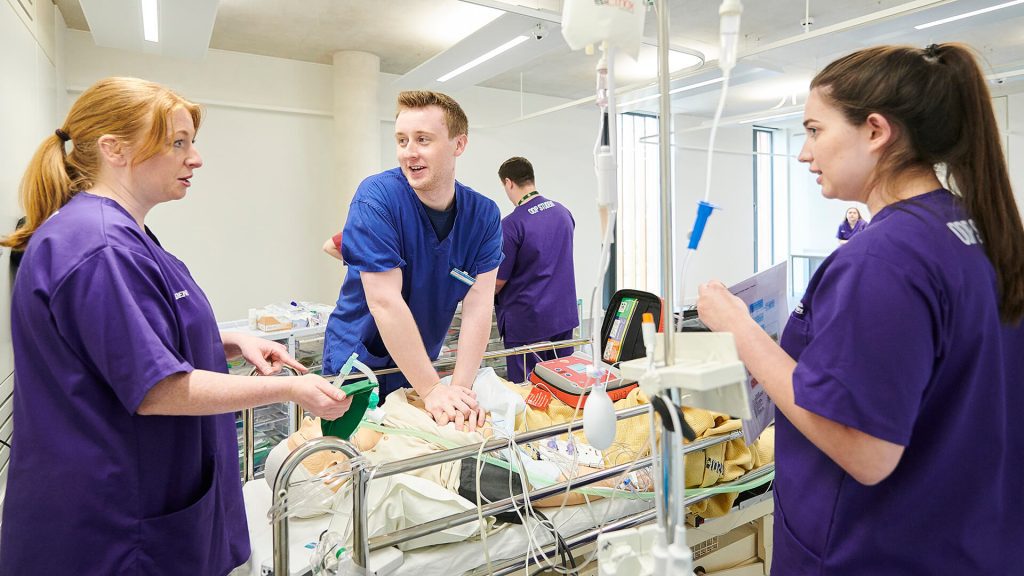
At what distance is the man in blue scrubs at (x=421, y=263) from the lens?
193 centimetres

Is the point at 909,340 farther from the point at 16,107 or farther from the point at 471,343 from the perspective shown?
the point at 16,107

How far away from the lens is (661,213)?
749 mm

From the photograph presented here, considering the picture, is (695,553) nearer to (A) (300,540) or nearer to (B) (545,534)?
(B) (545,534)

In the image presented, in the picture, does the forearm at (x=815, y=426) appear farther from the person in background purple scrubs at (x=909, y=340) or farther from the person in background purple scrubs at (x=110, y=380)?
the person in background purple scrubs at (x=110, y=380)

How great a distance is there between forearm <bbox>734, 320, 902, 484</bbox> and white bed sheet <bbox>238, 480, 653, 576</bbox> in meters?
0.66

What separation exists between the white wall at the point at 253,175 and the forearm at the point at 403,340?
13.3 ft

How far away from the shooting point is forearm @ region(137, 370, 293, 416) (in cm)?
110

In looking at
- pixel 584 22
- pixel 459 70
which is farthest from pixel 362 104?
pixel 584 22

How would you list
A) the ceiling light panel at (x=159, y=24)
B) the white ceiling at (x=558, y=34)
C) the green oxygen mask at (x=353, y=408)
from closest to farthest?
the green oxygen mask at (x=353, y=408) → the ceiling light panel at (x=159, y=24) → the white ceiling at (x=558, y=34)

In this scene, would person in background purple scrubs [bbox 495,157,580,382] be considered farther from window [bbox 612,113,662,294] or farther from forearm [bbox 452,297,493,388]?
window [bbox 612,113,662,294]

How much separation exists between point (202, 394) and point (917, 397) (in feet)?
3.74

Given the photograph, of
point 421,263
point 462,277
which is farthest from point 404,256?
point 462,277

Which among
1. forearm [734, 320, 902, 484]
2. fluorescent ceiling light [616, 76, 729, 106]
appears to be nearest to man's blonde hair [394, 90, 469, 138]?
forearm [734, 320, 902, 484]

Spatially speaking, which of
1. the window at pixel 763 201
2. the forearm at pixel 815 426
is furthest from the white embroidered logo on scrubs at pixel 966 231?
the window at pixel 763 201
